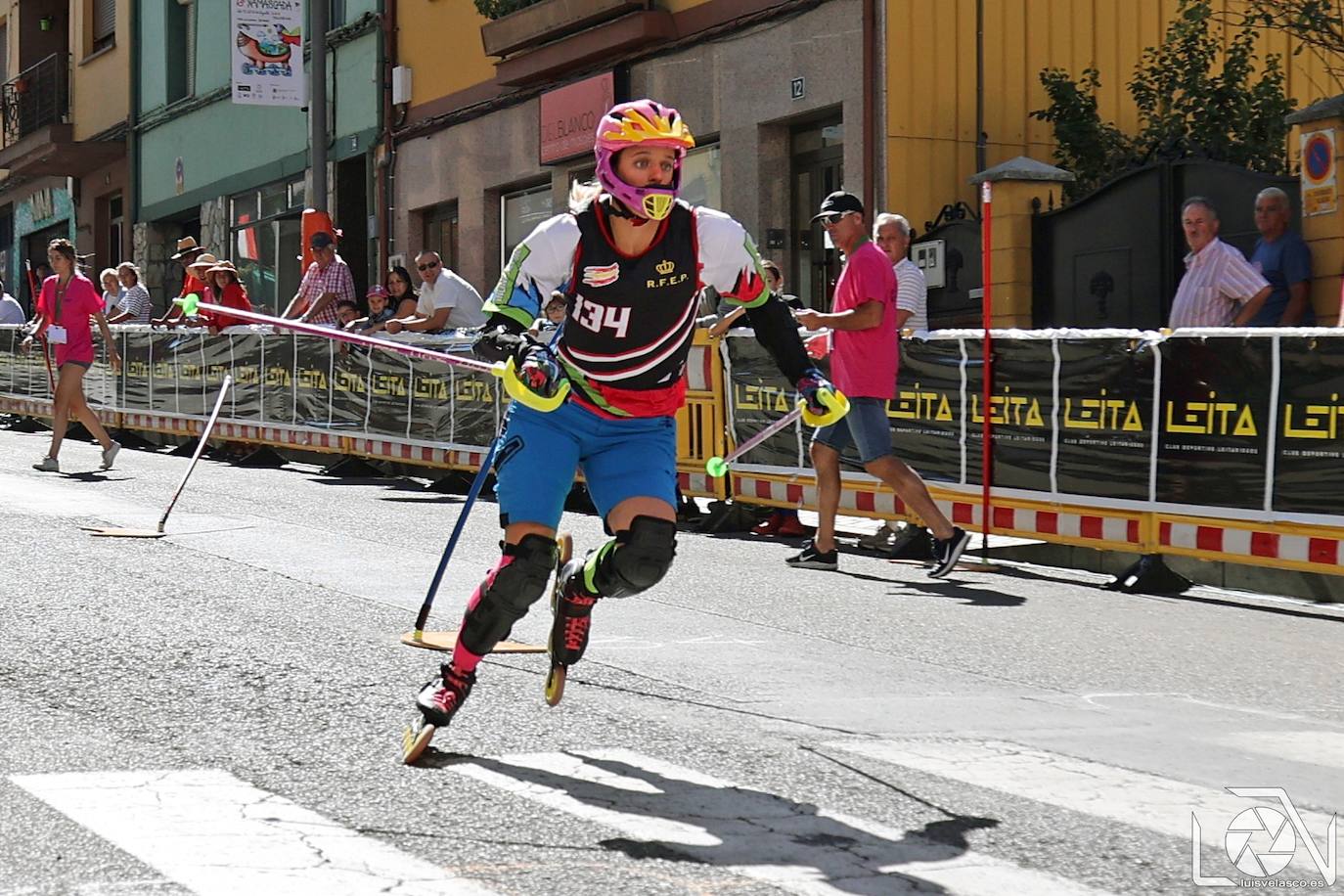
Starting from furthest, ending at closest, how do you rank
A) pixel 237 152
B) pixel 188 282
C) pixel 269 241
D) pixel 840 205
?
1. pixel 237 152
2. pixel 269 241
3. pixel 188 282
4. pixel 840 205

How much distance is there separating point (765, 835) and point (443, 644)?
2.97 meters

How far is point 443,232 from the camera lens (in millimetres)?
27906

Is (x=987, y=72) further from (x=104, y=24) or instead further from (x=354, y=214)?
(x=104, y=24)

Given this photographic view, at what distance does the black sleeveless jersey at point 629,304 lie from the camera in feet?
19.4

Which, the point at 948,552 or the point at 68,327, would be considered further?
the point at 68,327

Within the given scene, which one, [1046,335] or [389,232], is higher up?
[389,232]

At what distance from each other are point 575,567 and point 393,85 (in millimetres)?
22909

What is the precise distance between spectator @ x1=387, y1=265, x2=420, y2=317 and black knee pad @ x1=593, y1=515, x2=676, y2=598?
491 inches

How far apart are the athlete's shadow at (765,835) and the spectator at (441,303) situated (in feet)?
39.0

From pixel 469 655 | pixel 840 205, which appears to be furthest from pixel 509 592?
pixel 840 205

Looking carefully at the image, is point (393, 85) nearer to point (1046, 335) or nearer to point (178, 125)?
point (178, 125)

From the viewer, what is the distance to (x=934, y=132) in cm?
1830

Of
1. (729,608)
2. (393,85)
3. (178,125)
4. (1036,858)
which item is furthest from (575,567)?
(178,125)

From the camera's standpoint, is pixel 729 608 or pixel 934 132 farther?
pixel 934 132
